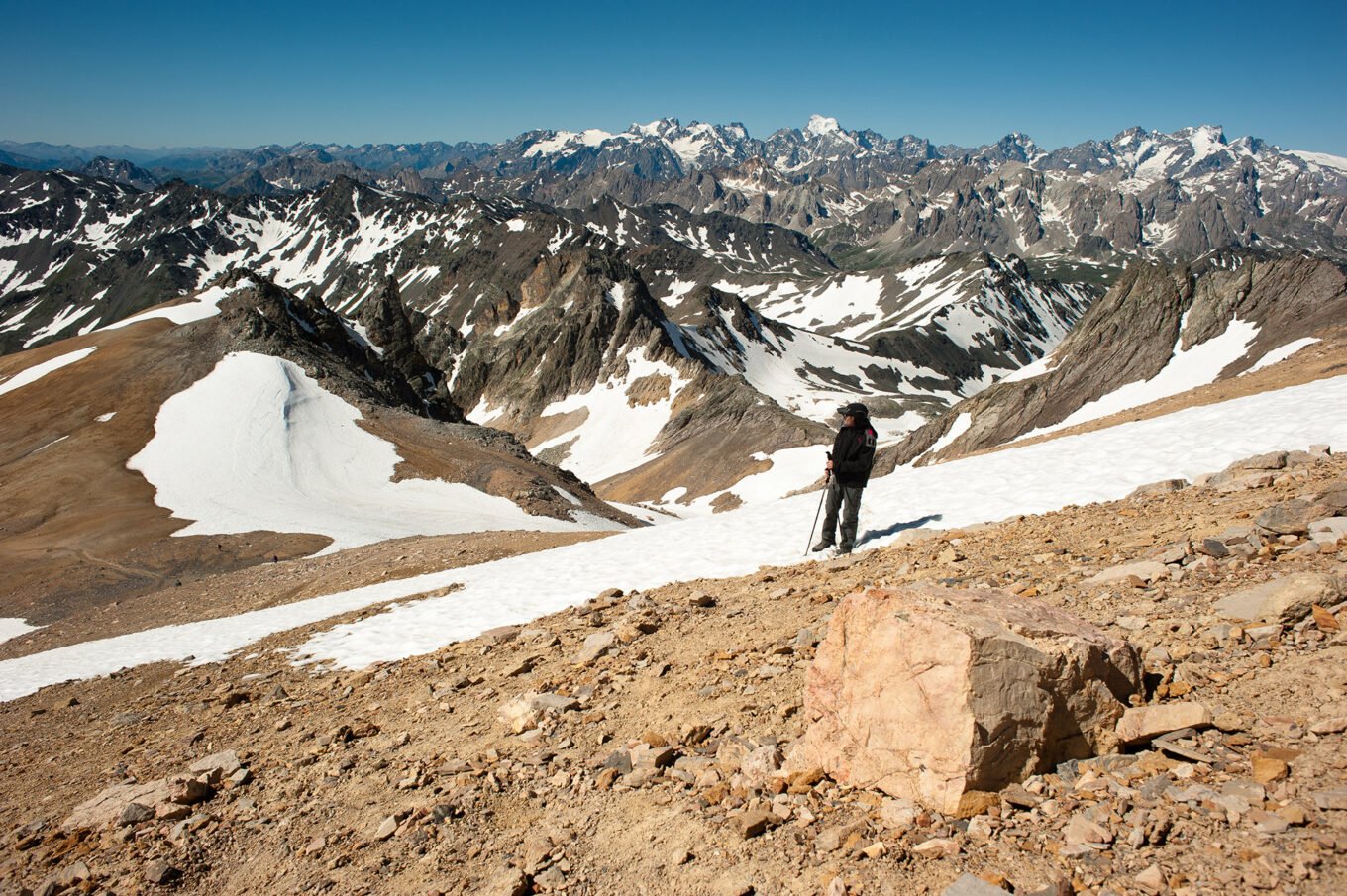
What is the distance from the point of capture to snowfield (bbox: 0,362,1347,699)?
45.0 ft

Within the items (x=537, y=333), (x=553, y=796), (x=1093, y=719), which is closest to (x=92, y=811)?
(x=553, y=796)

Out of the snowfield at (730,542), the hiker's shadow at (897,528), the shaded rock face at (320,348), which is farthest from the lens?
the shaded rock face at (320,348)

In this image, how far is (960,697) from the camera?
523 cm

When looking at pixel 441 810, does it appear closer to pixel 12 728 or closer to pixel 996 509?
pixel 12 728

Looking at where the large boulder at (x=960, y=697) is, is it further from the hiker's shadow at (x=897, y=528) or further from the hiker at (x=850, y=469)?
the hiker's shadow at (x=897, y=528)

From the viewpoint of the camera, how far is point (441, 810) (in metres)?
6.59

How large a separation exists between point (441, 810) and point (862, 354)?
623 ft

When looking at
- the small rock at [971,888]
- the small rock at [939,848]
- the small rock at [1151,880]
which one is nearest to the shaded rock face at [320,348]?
the small rock at [939,848]

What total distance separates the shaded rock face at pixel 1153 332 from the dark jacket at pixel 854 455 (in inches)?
1887

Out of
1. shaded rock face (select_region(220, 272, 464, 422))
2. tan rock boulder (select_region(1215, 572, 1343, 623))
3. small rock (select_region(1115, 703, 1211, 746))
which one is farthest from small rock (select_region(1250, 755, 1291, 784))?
shaded rock face (select_region(220, 272, 464, 422))

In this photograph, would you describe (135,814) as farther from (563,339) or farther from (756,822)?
(563,339)

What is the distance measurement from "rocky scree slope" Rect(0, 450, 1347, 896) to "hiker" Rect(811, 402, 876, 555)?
2430mm

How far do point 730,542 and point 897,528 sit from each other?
3.66 m

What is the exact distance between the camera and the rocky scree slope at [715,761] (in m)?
4.68
